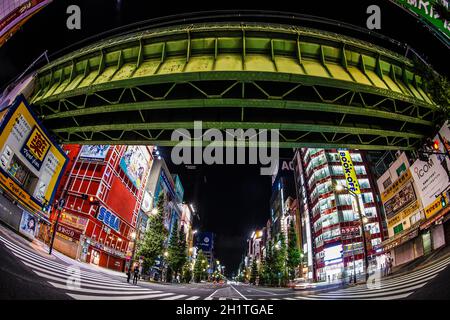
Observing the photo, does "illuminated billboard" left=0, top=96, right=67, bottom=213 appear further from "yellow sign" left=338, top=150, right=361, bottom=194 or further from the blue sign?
"yellow sign" left=338, top=150, right=361, bottom=194

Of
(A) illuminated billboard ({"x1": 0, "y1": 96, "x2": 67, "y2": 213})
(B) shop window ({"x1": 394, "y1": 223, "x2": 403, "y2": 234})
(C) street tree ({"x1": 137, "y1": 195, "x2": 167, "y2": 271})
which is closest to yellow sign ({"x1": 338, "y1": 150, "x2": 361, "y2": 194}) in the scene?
(B) shop window ({"x1": 394, "y1": 223, "x2": 403, "y2": 234})

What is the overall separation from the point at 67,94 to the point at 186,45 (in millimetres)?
5529

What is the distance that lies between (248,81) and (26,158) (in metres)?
8.47

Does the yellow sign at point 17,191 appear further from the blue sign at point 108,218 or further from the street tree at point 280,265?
the street tree at point 280,265

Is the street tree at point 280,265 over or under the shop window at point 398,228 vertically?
under

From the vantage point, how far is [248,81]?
7688 millimetres

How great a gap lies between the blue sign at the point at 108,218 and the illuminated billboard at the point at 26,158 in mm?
27154

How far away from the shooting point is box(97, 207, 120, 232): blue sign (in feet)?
108

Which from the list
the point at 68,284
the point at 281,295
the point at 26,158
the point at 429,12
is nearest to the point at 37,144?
the point at 26,158

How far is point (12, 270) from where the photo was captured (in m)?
2.99

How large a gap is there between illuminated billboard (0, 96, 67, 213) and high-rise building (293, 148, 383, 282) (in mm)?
45754

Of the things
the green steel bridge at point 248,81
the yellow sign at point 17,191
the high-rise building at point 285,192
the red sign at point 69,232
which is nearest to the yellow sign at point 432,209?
the green steel bridge at point 248,81

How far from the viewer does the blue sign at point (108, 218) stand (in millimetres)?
32906

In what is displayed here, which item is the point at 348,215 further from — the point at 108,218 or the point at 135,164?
the point at 108,218
